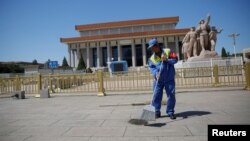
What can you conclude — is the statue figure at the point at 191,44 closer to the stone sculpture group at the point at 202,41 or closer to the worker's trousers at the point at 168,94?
the stone sculpture group at the point at 202,41

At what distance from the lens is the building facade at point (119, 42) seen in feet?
208

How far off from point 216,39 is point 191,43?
2.25m

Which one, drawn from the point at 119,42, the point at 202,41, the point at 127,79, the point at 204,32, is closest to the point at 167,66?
the point at 127,79

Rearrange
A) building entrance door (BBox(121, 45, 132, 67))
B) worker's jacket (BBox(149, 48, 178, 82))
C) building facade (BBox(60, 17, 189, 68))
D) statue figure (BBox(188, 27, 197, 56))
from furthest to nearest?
building entrance door (BBox(121, 45, 132, 67)) < building facade (BBox(60, 17, 189, 68)) < statue figure (BBox(188, 27, 197, 56)) < worker's jacket (BBox(149, 48, 178, 82))

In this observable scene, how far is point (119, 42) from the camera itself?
6456cm

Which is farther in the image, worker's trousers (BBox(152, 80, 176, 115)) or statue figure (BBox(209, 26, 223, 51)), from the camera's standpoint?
statue figure (BBox(209, 26, 223, 51))

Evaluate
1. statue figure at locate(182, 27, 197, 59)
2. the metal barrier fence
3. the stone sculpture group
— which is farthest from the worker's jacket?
statue figure at locate(182, 27, 197, 59)

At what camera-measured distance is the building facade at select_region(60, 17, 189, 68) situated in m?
63.3

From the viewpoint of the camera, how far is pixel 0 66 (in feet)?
163

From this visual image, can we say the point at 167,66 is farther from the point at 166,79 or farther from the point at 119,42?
the point at 119,42

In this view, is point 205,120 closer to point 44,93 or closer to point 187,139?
point 187,139

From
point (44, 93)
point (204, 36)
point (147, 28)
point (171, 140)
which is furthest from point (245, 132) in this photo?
point (147, 28)

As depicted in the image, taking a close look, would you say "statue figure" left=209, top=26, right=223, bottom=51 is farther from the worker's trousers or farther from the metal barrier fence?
the worker's trousers

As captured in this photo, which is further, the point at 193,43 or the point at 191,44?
the point at 191,44
